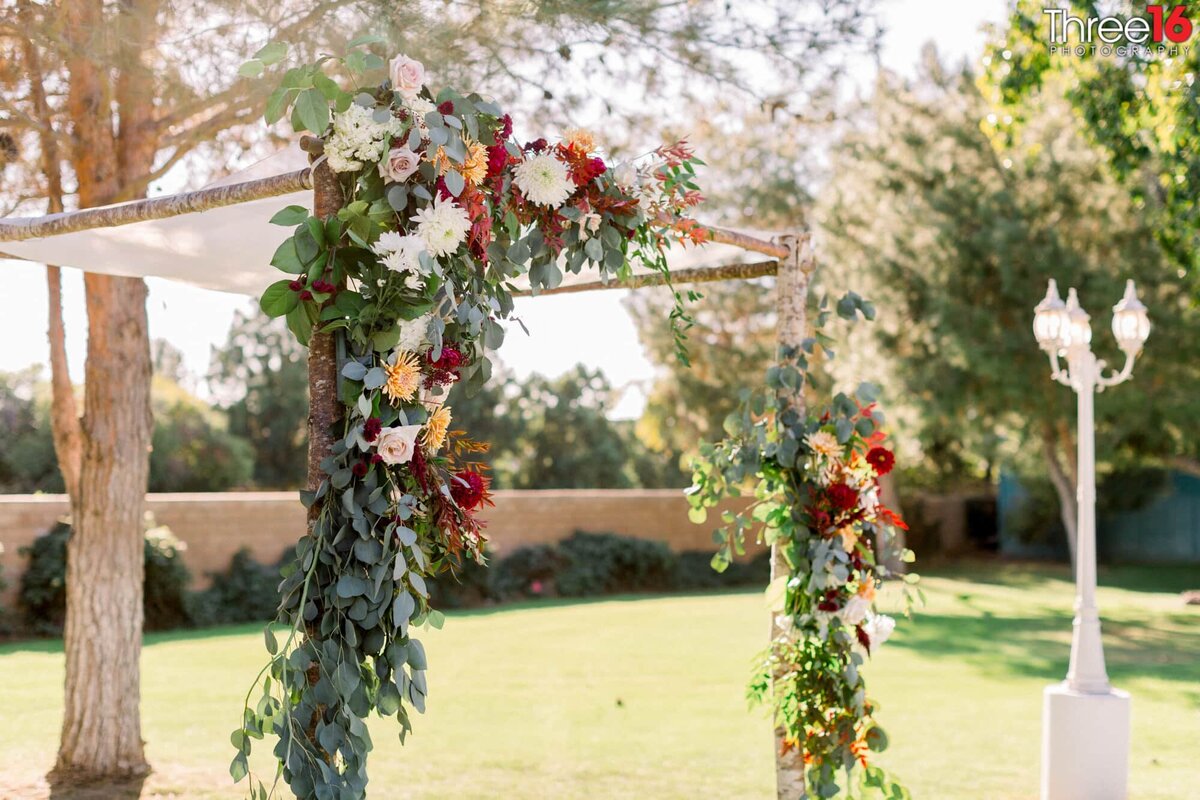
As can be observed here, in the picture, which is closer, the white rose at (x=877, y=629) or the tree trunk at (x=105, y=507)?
the white rose at (x=877, y=629)

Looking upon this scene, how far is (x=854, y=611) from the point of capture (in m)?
3.70

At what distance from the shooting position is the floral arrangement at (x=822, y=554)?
3746 mm

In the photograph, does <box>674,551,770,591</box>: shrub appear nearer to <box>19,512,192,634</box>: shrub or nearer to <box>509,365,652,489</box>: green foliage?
<box>509,365,652,489</box>: green foliage

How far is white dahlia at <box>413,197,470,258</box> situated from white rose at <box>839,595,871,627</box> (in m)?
2.01

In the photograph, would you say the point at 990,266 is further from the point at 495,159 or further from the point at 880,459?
the point at 495,159

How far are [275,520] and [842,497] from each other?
34.3 feet

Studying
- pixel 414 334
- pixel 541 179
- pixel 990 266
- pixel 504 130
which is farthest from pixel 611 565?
pixel 414 334

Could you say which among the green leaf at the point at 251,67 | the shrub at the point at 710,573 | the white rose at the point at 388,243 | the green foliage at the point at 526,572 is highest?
the green leaf at the point at 251,67

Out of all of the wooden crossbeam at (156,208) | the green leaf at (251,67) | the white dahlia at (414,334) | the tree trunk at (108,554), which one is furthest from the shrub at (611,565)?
the green leaf at (251,67)

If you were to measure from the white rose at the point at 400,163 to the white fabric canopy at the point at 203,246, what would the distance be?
3.84ft

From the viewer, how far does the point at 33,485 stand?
17703mm

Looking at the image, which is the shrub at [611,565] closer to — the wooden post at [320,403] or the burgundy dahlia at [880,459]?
the burgundy dahlia at [880,459]

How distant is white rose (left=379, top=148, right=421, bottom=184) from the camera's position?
2.37 meters

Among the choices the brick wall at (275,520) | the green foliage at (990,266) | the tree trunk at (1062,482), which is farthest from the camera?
the tree trunk at (1062,482)
